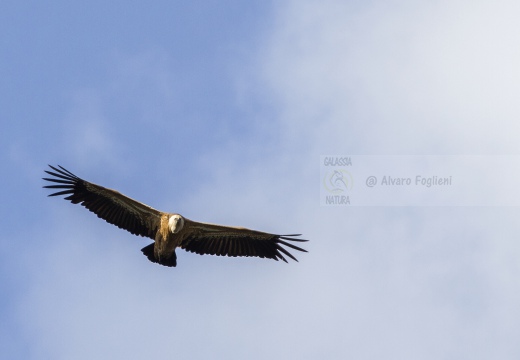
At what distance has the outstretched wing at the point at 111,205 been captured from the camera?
80.8 ft

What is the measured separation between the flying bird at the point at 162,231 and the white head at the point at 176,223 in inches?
12.3

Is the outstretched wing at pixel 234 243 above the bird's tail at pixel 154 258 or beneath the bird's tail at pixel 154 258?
above

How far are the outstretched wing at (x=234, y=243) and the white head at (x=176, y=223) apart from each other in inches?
33.1

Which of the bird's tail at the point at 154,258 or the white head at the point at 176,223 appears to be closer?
the white head at the point at 176,223

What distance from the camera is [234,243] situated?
25.1 metres

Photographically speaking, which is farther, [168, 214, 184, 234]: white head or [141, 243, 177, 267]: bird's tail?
[141, 243, 177, 267]: bird's tail

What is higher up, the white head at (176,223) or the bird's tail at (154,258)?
the white head at (176,223)

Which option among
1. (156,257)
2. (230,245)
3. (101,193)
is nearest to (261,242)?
(230,245)

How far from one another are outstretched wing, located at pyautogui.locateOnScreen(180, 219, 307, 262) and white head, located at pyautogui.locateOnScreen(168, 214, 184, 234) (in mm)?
842

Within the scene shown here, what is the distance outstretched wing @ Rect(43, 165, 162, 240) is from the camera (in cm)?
2464

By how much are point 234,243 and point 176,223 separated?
2086 mm

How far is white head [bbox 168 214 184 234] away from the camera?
78.1ft

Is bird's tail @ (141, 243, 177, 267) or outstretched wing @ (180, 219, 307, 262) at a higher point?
outstretched wing @ (180, 219, 307, 262)

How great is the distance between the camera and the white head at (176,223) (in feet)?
78.1
